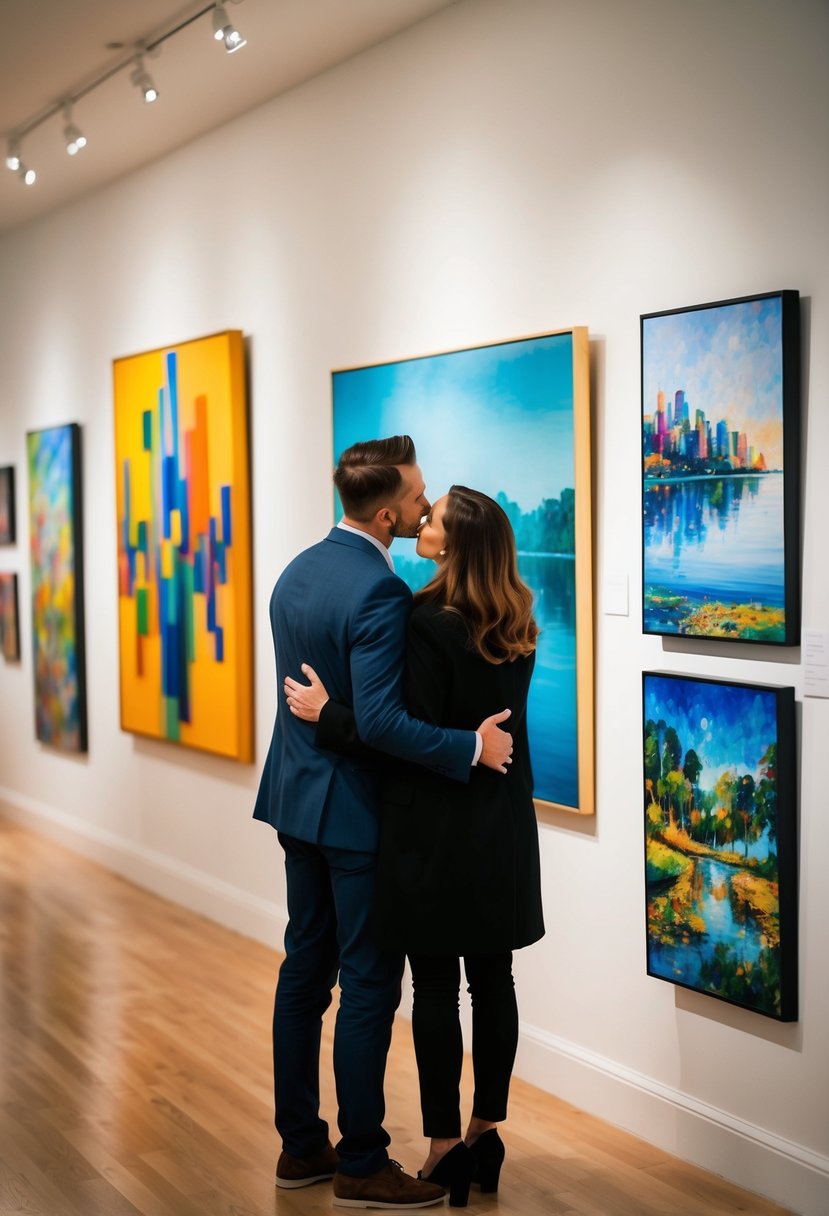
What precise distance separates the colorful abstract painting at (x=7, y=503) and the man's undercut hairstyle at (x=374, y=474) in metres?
5.00

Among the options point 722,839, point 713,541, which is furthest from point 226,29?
point 722,839

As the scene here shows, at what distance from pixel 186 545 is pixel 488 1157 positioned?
313cm

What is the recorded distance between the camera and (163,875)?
592cm

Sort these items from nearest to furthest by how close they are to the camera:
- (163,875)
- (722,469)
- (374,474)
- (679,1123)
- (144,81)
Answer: (374,474)
(722,469)
(679,1123)
(144,81)
(163,875)

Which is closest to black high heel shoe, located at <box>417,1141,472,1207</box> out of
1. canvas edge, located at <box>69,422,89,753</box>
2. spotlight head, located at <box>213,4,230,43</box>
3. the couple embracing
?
the couple embracing

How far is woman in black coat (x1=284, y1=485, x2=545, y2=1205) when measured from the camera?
283 centimetres

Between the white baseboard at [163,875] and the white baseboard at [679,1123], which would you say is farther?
the white baseboard at [163,875]

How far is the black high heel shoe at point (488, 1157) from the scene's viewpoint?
10.1ft

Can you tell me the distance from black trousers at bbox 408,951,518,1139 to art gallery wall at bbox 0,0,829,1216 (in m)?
0.57

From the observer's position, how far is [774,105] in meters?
2.97

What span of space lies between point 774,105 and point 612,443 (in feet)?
2.90

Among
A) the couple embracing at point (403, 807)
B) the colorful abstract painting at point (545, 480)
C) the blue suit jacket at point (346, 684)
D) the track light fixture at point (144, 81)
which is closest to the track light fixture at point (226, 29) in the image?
the track light fixture at point (144, 81)

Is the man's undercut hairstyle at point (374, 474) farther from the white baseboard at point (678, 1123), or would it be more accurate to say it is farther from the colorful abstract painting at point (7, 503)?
the colorful abstract painting at point (7, 503)

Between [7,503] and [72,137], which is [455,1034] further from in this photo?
[7,503]
